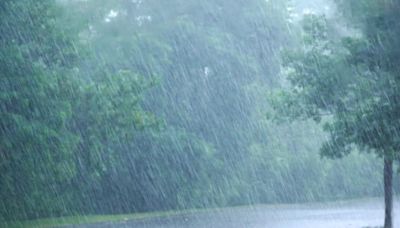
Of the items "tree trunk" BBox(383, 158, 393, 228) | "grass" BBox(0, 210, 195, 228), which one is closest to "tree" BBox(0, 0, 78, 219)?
"grass" BBox(0, 210, 195, 228)

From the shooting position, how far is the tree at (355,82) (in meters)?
19.2

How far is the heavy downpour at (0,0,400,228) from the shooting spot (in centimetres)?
2123

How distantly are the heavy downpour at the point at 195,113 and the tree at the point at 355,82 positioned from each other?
39 mm

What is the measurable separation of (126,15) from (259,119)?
31.5 ft

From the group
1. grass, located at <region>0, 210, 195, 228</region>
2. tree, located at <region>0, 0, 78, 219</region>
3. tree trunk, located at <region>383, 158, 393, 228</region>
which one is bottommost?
grass, located at <region>0, 210, 195, 228</region>

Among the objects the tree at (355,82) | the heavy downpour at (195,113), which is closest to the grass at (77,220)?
Result: the heavy downpour at (195,113)

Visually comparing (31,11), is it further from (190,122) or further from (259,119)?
(259,119)

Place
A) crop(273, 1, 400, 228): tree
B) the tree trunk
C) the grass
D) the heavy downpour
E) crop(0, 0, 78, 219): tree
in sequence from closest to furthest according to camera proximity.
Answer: crop(273, 1, 400, 228): tree → the heavy downpour → the tree trunk → crop(0, 0, 78, 219): tree → the grass

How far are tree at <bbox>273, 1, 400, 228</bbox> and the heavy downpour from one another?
0.04m

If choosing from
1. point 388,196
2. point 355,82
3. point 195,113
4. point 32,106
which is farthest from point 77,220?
point 195,113

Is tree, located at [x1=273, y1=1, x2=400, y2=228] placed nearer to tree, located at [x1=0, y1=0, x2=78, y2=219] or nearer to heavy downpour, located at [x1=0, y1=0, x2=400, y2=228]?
heavy downpour, located at [x1=0, y1=0, x2=400, y2=228]

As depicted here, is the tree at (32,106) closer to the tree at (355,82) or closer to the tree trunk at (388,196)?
the tree at (355,82)

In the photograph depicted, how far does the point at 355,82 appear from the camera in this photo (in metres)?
20.5

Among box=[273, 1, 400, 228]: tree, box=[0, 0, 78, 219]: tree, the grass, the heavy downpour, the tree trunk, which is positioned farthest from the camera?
the grass
